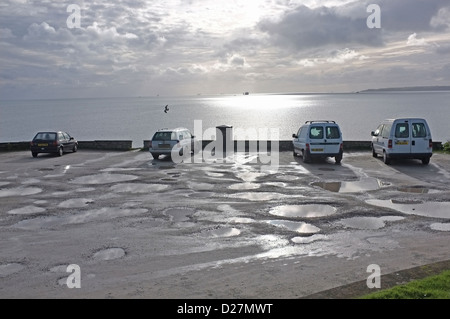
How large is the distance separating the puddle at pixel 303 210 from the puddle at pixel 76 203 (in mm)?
5308

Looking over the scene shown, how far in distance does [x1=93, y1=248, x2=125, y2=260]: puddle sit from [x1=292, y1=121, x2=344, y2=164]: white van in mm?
14196

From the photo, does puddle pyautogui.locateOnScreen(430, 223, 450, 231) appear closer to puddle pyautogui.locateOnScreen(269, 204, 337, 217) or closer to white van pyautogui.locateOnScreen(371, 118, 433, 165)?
puddle pyautogui.locateOnScreen(269, 204, 337, 217)

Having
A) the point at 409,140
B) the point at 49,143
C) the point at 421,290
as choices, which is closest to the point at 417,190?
the point at 409,140

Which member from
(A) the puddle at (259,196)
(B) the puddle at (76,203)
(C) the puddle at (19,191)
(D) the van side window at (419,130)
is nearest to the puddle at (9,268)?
(B) the puddle at (76,203)

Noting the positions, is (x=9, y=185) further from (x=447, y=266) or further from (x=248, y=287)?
(x=447, y=266)

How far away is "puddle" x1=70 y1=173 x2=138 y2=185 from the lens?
55.3 ft

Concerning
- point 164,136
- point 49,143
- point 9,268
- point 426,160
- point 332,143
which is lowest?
point 9,268

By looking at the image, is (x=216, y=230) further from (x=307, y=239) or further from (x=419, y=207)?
(x=419, y=207)

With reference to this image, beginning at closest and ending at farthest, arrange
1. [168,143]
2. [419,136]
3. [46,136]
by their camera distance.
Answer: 1. [419,136]
2. [168,143]
3. [46,136]

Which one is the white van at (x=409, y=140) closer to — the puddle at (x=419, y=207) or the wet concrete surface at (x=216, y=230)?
the wet concrete surface at (x=216, y=230)

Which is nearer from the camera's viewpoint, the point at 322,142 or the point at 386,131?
the point at 386,131

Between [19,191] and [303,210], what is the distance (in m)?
9.34

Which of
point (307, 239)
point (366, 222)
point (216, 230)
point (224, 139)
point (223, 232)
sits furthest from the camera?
point (224, 139)

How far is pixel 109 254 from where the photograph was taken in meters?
8.46
